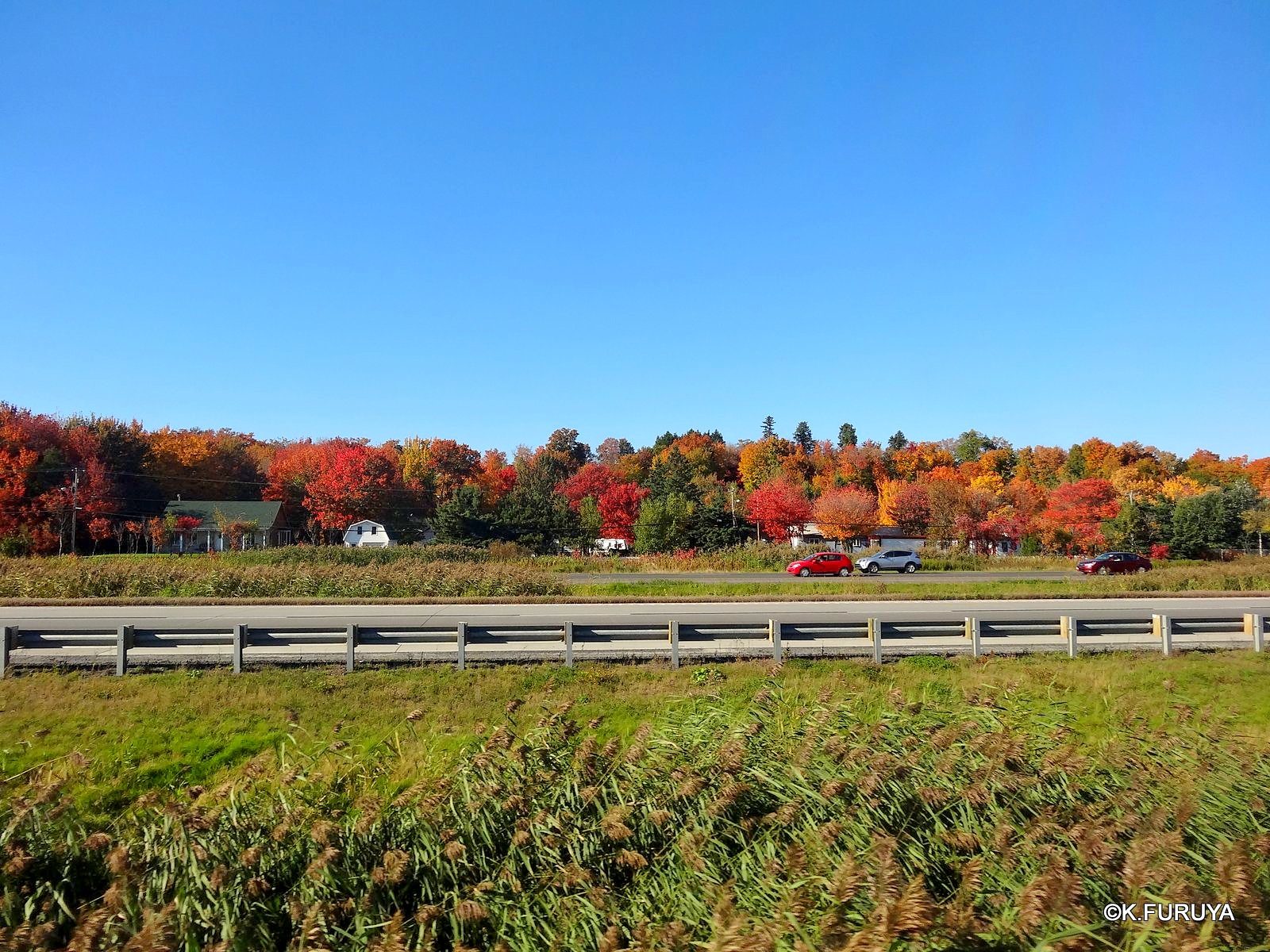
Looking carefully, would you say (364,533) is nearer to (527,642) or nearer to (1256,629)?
(527,642)

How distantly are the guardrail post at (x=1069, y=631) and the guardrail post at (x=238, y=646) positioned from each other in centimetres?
1361

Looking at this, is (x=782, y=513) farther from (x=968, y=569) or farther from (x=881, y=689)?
(x=881, y=689)

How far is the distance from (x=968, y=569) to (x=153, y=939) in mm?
43939

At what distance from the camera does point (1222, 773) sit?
545 centimetres

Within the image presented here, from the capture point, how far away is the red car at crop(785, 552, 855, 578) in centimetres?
3750

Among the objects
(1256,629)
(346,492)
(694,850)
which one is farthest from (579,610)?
(346,492)

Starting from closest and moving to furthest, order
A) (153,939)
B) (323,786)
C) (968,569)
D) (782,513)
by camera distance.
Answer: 1. (153,939)
2. (323,786)
3. (968,569)
4. (782,513)

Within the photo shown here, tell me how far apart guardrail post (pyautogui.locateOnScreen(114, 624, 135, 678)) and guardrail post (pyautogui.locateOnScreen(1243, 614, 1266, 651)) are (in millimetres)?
19018

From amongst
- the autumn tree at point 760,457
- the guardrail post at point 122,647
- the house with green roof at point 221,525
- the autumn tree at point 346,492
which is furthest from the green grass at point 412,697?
A: the autumn tree at point 760,457

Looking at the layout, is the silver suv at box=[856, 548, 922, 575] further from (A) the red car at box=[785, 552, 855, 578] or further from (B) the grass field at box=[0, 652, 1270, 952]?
(B) the grass field at box=[0, 652, 1270, 952]

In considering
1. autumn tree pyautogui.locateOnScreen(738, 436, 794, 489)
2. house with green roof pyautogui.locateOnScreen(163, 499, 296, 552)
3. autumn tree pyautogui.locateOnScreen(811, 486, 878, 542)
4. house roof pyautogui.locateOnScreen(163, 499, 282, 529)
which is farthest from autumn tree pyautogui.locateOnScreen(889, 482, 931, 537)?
house roof pyautogui.locateOnScreen(163, 499, 282, 529)

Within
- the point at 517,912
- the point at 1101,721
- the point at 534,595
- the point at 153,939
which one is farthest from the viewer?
the point at 534,595

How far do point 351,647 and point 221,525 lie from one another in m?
56.1

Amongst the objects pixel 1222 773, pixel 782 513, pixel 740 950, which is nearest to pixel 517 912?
pixel 740 950
